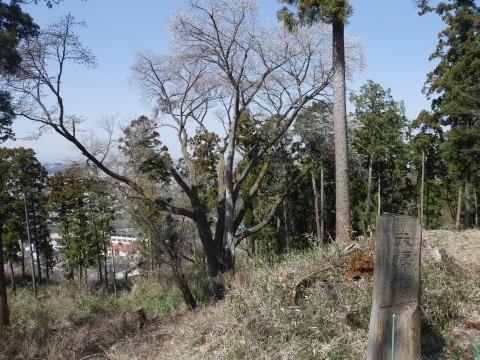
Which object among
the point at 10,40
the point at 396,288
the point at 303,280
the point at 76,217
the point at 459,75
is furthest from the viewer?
the point at 76,217

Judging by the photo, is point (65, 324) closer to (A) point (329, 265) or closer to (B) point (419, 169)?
(A) point (329, 265)

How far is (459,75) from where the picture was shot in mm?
17172

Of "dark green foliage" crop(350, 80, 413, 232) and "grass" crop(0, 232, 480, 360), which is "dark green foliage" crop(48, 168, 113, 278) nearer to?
"dark green foliage" crop(350, 80, 413, 232)

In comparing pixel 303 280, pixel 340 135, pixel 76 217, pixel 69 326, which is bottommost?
pixel 69 326

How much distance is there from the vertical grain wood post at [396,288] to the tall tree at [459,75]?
1442cm

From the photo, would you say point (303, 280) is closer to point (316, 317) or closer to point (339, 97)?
point (316, 317)

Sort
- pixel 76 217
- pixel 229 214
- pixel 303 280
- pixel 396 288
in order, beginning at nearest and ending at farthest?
pixel 396 288 < pixel 303 280 < pixel 229 214 < pixel 76 217

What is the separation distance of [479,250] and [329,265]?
163 inches

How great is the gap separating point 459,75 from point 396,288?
16857 millimetres

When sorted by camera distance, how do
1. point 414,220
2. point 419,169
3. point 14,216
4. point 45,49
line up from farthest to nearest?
point 14,216, point 419,169, point 45,49, point 414,220

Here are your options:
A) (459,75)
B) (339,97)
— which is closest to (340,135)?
(339,97)

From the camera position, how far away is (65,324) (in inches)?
374

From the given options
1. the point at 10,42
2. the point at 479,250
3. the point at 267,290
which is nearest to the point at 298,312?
the point at 267,290

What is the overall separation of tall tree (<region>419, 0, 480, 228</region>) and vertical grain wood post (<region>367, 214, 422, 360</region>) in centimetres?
1442
